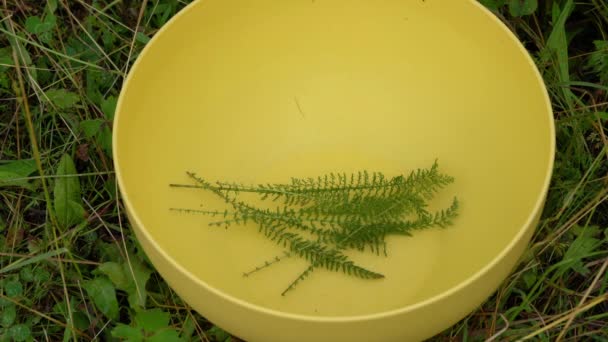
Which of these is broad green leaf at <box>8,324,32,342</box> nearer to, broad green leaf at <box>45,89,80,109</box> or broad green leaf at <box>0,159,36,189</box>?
broad green leaf at <box>0,159,36,189</box>

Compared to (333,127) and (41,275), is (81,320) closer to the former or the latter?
(41,275)

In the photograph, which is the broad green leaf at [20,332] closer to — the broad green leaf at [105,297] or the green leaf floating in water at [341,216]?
the broad green leaf at [105,297]

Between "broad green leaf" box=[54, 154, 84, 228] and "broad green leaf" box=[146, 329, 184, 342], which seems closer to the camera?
"broad green leaf" box=[146, 329, 184, 342]

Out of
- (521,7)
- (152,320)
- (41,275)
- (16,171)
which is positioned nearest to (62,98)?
(16,171)

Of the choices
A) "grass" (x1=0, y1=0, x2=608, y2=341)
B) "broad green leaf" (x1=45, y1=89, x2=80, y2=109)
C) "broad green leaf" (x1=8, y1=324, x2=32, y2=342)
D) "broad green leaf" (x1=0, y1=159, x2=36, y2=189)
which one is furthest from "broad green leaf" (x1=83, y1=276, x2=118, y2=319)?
"broad green leaf" (x1=45, y1=89, x2=80, y2=109)

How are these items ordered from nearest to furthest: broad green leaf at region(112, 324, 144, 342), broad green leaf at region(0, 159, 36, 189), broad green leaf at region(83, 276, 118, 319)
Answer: broad green leaf at region(112, 324, 144, 342), broad green leaf at region(83, 276, 118, 319), broad green leaf at region(0, 159, 36, 189)

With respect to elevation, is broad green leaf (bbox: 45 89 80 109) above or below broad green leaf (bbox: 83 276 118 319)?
above

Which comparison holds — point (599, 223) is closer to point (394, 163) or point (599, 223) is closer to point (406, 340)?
point (394, 163)

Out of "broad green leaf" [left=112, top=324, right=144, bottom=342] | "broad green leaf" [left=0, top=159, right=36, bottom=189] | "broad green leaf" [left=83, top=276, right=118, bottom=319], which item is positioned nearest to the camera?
"broad green leaf" [left=112, top=324, right=144, bottom=342]
